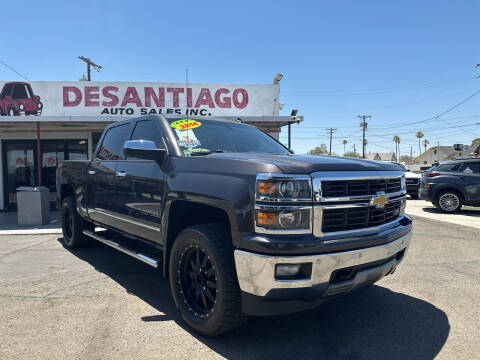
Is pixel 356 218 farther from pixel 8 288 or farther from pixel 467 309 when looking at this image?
pixel 8 288

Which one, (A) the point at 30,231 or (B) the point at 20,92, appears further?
(B) the point at 20,92

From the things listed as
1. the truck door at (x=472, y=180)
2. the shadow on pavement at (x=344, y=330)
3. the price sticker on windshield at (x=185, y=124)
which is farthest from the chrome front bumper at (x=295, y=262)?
the truck door at (x=472, y=180)

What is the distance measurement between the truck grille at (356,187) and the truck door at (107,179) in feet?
8.18

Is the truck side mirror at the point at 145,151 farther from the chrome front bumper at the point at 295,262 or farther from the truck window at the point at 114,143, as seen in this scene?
the chrome front bumper at the point at 295,262

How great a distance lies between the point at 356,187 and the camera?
2646 mm

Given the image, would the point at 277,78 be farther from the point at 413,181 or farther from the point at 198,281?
the point at 198,281

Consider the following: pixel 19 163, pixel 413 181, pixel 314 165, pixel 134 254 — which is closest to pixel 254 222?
pixel 314 165

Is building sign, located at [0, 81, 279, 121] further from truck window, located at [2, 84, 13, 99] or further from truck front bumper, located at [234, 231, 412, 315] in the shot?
truck front bumper, located at [234, 231, 412, 315]

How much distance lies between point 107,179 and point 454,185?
9.86 meters

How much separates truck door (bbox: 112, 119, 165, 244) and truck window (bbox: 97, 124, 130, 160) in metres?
0.27

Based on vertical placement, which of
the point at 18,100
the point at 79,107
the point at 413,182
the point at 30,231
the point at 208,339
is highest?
the point at 18,100

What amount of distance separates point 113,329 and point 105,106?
10.2 meters

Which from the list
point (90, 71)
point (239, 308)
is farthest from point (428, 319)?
point (90, 71)

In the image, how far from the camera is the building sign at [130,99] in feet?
37.2
